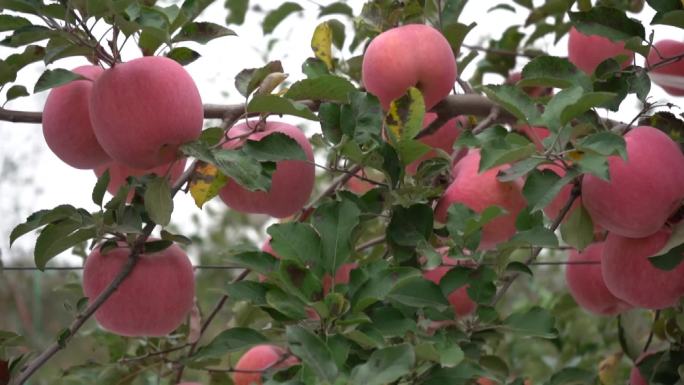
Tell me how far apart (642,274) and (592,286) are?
228 mm

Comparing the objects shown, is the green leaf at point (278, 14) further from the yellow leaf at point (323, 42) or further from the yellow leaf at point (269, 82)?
the yellow leaf at point (269, 82)

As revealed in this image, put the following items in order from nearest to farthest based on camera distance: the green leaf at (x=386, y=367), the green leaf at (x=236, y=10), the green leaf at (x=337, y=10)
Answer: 1. the green leaf at (x=386, y=367)
2. the green leaf at (x=337, y=10)
3. the green leaf at (x=236, y=10)

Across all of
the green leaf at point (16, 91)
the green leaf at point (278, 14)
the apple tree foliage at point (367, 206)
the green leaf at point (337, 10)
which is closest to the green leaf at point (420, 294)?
the apple tree foliage at point (367, 206)

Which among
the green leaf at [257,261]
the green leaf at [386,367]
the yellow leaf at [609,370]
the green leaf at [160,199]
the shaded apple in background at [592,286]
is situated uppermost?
the green leaf at [160,199]

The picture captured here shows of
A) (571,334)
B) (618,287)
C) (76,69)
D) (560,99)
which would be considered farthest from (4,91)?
(571,334)

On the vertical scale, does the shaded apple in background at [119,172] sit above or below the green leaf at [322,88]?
below

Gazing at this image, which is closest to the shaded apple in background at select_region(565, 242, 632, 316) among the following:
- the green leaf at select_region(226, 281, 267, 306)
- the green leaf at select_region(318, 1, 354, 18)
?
the green leaf at select_region(226, 281, 267, 306)

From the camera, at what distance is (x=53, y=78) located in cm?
100

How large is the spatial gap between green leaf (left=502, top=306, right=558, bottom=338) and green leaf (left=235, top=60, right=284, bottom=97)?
1.39 ft

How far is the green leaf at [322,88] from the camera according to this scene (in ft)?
Result: 3.53

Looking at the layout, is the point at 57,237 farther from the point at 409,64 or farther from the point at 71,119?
the point at 409,64

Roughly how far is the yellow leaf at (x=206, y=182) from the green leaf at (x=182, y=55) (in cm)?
15

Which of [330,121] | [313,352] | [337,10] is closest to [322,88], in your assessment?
[330,121]

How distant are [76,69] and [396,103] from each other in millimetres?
405
